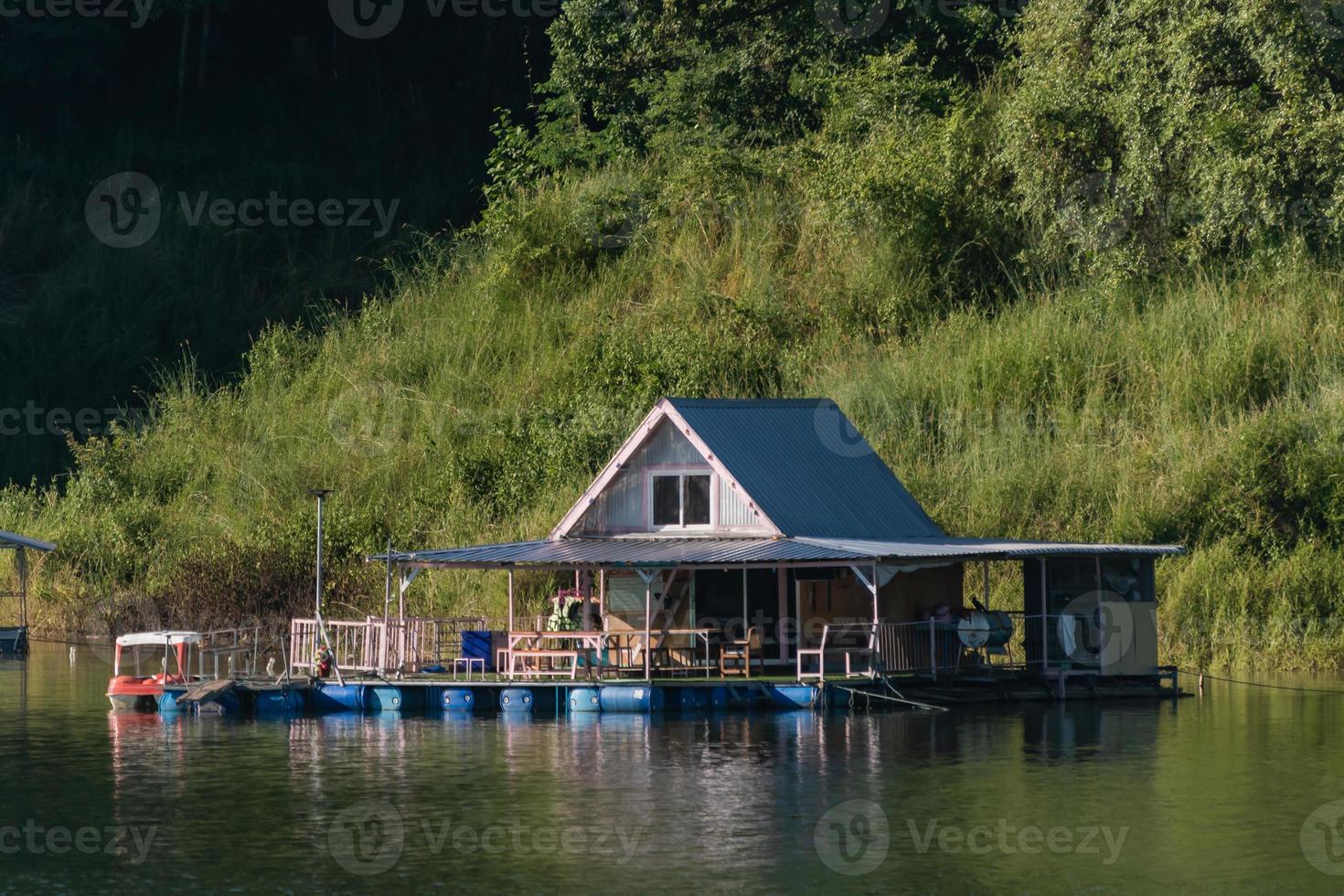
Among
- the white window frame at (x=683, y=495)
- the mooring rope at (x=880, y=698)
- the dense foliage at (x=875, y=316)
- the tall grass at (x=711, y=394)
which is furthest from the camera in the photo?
the dense foliage at (x=875, y=316)

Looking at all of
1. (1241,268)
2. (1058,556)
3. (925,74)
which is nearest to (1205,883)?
(1058,556)

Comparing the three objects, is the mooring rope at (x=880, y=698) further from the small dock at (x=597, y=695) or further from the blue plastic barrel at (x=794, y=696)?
the blue plastic barrel at (x=794, y=696)

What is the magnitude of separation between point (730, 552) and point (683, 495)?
391cm

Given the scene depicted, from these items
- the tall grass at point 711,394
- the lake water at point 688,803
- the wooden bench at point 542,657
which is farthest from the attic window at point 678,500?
the tall grass at point 711,394

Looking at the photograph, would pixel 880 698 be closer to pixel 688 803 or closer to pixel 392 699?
pixel 392 699

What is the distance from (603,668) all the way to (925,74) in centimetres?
2907

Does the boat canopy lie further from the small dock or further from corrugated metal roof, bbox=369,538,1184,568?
corrugated metal roof, bbox=369,538,1184,568

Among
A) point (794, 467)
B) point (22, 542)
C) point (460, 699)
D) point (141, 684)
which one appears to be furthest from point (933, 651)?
point (22, 542)

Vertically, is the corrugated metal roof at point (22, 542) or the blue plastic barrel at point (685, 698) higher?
the corrugated metal roof at point (22, 542)

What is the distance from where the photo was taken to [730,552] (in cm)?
3428

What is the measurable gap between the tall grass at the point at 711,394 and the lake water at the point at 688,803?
425 inches

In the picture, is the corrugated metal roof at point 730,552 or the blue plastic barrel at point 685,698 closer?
the corrugated metal roof at point 730,552

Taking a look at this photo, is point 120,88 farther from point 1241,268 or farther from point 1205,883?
point 1205,883

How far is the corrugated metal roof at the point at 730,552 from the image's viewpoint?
110ft
